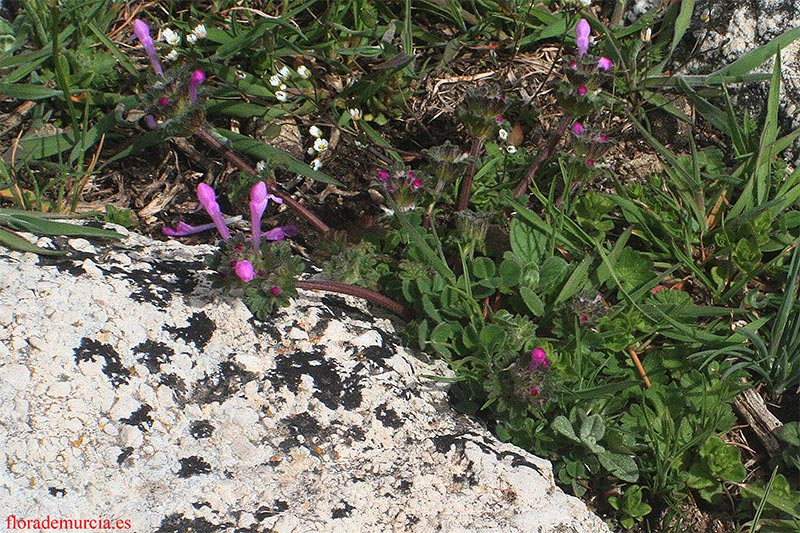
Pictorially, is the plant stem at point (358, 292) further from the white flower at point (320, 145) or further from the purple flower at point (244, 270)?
the white flower at point (320, 145)

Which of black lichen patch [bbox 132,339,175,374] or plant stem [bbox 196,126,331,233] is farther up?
plant stem [bbox 196,126,331,233]

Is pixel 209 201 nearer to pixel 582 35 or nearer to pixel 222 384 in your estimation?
pixel 222 384

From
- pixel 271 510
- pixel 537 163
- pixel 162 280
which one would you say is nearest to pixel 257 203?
pixel 162 280

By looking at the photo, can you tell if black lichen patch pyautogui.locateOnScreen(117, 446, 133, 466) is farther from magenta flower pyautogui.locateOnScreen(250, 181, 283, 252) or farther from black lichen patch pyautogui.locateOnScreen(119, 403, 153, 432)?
magenta flower pyautogui.locateOnScreen(250, 181, 283, 252)

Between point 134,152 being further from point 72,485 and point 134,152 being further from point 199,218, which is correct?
point 72,485

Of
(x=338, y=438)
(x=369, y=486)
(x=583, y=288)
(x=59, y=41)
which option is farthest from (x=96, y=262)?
(x=583, y=288)

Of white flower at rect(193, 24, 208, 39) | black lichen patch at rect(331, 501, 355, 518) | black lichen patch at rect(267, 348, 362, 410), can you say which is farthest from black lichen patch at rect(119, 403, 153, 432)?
white flower at rect(193, 24, 208, 39)

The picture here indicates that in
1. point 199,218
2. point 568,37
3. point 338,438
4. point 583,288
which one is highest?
point 568,37
